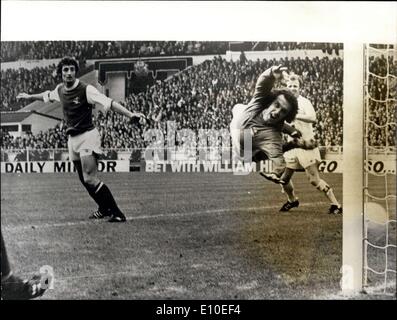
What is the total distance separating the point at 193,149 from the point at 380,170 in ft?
3.01

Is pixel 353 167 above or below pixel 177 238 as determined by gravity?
above

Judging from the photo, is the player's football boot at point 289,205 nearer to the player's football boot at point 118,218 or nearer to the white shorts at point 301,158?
the white shorts at point 301,158

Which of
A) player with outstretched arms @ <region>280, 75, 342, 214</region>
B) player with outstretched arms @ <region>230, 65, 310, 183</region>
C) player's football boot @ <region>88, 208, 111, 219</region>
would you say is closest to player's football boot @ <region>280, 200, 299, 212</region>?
player with outstretched arms @ <region>280, 75, 342, 214</region>

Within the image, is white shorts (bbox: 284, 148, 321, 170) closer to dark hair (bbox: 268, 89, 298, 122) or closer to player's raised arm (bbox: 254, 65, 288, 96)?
dark hair (bbox: 268, 89, 298, 122)

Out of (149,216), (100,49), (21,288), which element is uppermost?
(100,49)

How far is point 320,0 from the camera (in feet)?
8.76

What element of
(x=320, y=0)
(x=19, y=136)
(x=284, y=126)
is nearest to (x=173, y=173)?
(x=284, y=126)

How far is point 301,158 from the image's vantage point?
2.75 metres

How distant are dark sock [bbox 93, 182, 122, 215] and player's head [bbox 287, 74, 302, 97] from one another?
1014mm

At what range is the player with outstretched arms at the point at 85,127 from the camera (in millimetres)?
2691

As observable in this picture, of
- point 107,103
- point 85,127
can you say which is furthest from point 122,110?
point 85,127

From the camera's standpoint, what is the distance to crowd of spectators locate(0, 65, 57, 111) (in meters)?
2.67

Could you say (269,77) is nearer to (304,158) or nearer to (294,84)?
(294,84)
